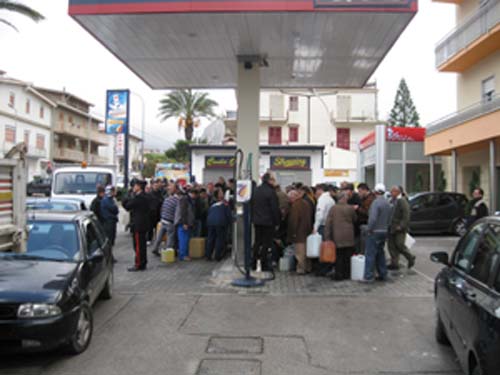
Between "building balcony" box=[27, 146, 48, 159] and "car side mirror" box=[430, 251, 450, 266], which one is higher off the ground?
"building balcony" box=[27, 146, 48, 159]

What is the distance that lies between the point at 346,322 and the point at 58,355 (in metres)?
3.67

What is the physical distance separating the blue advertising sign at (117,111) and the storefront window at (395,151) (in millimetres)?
13628

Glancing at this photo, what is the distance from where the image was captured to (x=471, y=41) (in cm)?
1998

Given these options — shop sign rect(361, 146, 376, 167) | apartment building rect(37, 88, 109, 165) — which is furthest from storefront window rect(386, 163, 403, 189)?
apartment building rect(37, 88, 109, 165)

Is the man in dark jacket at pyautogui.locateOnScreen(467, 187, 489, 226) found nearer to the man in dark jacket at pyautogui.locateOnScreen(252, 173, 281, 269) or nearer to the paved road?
the paved road

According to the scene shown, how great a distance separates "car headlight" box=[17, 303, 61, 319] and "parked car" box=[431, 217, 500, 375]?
12.4 feet

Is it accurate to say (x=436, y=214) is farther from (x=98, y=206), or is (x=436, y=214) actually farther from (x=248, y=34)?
(x=98, y=206)

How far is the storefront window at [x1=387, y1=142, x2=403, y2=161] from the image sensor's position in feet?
83.2

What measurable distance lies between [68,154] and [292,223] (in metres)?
55.5

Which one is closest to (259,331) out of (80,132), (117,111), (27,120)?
(117,111)

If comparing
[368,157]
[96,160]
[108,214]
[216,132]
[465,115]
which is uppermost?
[216,132]

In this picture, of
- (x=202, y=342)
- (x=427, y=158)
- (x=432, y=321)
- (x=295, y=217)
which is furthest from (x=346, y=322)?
(x=427, y=158)

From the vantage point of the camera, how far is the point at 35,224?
653cm

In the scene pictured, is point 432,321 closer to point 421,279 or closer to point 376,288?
point 376,288
